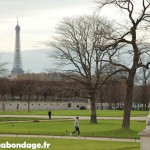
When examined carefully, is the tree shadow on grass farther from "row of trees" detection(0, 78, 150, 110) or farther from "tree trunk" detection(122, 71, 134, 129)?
"row of trees" detection(0, 78, 150, 110)

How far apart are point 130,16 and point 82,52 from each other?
19.9m

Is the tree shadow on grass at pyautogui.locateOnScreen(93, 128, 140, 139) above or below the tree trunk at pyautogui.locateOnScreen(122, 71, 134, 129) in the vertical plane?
below

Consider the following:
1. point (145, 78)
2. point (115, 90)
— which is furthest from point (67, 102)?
point (145, 78)

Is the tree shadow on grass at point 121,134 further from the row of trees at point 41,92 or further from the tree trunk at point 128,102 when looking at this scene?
the row of trees at point 41,92

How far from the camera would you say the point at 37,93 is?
5162 inches

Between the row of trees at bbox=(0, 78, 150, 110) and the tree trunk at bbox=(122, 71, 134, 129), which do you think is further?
the row of trees at bbox=(0, 78, 150, 110)

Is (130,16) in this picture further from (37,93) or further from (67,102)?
(67,102)

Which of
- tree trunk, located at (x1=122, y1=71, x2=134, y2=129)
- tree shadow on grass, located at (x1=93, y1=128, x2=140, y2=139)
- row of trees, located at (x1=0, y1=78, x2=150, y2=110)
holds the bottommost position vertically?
tree shadow on grass, located at (x1=93, y1=128, x2=140, y2=139)

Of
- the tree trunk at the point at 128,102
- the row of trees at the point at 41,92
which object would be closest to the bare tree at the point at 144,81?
the row of trees at the point at 41,92

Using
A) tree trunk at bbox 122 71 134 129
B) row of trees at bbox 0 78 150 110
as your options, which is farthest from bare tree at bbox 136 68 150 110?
tree trunk at bbox 122 71 134 129

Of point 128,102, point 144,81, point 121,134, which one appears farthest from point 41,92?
point 121,134

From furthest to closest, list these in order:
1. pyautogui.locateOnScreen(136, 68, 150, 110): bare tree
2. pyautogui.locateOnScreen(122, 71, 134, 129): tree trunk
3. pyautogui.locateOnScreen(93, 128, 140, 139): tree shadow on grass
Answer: pyautogui.locateOnScreen(136, 68, 150, 110): bare tree
pyautogui.locateOnScreen(122, 71, 134, 129): tree trunk
pyautogui.locateOnScreen(93, 128, 140, 139): tree shadow on grass

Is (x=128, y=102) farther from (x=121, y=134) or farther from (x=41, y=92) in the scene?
(x=41, y=92)

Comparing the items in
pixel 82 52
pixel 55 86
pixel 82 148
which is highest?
pixel 82 52
